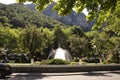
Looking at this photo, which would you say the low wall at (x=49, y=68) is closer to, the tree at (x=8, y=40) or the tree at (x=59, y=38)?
the tree at (x=8, y=40)

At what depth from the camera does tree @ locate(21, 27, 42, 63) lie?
148ft

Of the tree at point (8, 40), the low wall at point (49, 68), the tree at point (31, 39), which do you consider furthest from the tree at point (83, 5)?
the tree at point (8, 40)

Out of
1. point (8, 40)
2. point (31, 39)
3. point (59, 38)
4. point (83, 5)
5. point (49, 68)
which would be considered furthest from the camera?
point (59, 38)

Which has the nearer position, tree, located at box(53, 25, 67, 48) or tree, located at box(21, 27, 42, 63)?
tree, located at box(21, 27, 42, 63)

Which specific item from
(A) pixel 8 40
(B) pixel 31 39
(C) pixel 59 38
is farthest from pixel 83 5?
(C) pixel 59 38

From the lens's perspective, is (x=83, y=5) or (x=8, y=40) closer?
(x=83, y=5)

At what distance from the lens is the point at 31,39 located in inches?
1772

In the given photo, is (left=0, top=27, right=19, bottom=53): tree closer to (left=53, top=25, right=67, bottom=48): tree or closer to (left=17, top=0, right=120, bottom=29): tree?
(left=53, top=25, right=67, bottom=48): tree

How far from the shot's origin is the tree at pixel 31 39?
45.2 meters

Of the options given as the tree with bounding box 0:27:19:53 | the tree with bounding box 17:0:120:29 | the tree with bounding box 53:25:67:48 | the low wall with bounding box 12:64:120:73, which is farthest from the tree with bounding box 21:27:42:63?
the tree with bounding box 53:25:67:48

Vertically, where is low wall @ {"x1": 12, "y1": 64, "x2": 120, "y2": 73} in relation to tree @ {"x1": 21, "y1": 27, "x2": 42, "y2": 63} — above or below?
below

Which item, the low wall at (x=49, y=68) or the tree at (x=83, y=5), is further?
the low wall at (x=49, y=68)

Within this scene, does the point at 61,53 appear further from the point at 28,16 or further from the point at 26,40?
the point at 28,16

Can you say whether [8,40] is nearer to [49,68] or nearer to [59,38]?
[59,38]
